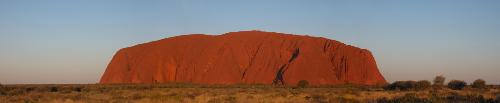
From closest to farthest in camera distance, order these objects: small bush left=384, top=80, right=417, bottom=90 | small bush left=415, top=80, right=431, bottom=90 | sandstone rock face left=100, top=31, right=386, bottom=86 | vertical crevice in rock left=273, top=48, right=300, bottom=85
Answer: small bush left=384, top=80, right=417, bottom=90 → small bush left=415, top=80, right=431, bottom=90 → vertical crevice in rock left=273, top=48, right=300, bottom=85 → sandstone rock face left=100, top=31, right=386, bottom=86

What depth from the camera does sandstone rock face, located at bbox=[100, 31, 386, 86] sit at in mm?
91375

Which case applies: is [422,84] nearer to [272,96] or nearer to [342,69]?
[272,96]

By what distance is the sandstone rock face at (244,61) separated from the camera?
91.4 metres

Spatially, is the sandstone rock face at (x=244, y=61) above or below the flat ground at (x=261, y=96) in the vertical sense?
above

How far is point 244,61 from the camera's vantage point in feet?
325

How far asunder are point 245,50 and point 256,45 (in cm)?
250

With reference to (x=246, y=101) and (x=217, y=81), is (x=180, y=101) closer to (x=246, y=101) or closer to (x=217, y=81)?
(x=246, y=101)

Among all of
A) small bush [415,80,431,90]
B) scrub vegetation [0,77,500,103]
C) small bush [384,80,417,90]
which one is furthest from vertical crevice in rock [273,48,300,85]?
small bush [415,80,431,90]

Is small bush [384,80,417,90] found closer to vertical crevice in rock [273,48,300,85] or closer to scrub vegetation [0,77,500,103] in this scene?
scrub vegetation [0,77,500,103]

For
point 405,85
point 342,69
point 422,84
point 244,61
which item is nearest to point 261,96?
point 405,85

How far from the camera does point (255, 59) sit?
98312 millimetres

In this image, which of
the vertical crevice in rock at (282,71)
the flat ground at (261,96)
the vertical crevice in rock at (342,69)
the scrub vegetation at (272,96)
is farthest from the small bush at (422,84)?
the vertical crevice in rock at (342,69)

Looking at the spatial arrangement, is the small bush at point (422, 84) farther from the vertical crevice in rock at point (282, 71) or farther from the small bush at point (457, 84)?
the vertical crevice in rock at point (282, 71)

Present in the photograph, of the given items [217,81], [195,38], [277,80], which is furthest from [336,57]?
[195,38]
